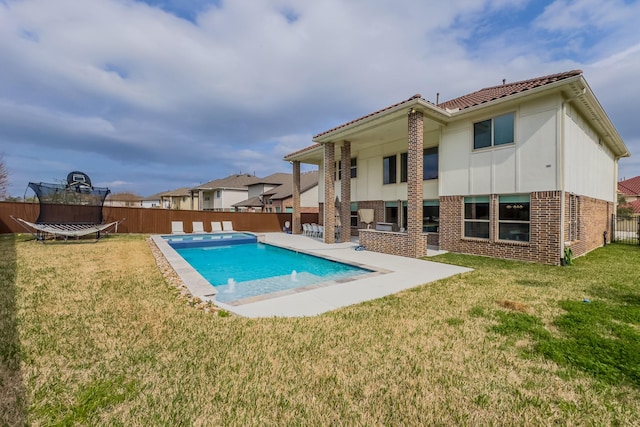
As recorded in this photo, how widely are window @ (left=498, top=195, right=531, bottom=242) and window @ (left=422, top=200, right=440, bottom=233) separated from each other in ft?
9.07

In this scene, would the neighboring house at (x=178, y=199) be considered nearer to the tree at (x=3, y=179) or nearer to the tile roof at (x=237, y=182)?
the tile roof at (x=237, y=182)

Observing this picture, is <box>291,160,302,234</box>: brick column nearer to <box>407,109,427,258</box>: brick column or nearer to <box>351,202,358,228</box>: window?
<box>351,202,358,228</box>: window

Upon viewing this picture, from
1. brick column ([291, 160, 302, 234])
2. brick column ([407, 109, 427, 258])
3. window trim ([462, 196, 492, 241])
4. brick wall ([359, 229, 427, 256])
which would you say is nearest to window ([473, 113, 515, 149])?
window trim ([462, 196, 492, 241])

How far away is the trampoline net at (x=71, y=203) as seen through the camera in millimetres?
Answer: 13977

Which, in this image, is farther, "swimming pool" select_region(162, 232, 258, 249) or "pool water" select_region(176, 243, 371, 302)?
"swimming pool" select_region(162, 232, 258, 249)

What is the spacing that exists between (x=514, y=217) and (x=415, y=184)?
3371 millimetres

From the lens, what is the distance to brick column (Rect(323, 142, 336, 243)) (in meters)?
14.1

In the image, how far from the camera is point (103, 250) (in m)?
10.6

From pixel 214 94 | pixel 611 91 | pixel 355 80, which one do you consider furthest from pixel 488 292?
pixel 611 91

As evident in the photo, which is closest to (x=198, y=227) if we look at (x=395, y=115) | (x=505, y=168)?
(x=395, y=115)

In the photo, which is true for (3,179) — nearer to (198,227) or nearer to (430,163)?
(198,227)

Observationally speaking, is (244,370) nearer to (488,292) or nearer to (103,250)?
(488,292)

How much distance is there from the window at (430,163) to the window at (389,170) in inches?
71.4

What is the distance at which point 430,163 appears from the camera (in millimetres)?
12539
